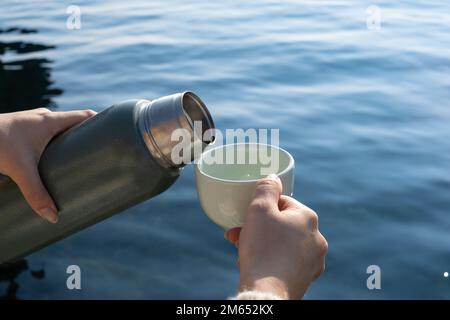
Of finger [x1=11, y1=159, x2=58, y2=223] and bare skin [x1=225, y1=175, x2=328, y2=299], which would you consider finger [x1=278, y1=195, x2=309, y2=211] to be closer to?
bare skin [x1=225, y1=175, x2=328, y2=299]

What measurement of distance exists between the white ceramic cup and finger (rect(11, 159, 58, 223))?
0.35 meters

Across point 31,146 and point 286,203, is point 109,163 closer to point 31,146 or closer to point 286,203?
point 31,146

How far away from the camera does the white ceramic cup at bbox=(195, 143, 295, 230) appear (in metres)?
1.16

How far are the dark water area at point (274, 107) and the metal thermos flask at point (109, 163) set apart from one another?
1.31 m

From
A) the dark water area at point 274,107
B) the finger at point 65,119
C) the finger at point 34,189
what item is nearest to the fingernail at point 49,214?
the finger at point 34,189

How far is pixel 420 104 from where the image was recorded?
3.55 metres

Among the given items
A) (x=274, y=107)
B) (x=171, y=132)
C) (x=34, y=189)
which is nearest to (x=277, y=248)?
(x=171, y=132)

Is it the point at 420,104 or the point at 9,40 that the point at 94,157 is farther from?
the point at 9,40

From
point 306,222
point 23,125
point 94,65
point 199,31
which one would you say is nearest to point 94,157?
point 23,125

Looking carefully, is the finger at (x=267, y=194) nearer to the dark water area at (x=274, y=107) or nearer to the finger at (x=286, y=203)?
the finger at (x=286, y=203)

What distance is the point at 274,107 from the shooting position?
3.58m

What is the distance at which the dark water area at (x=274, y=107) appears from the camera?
2338 millimetres

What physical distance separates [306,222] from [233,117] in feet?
7.99

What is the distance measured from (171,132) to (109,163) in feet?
0.32
